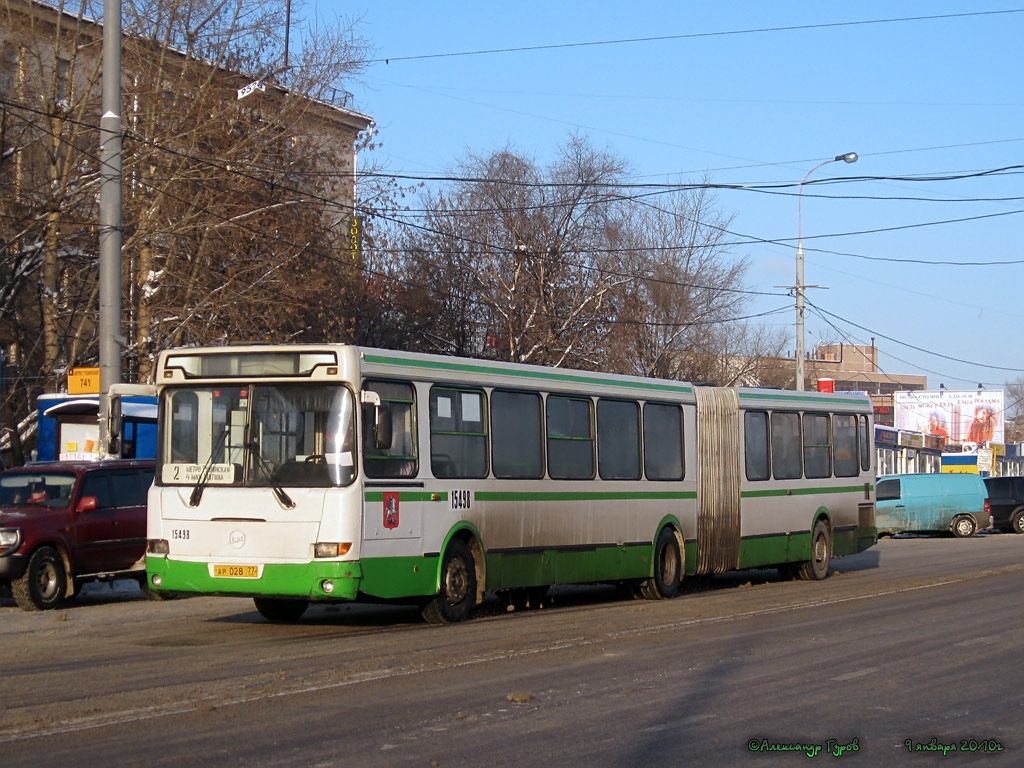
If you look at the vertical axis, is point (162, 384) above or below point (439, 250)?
below

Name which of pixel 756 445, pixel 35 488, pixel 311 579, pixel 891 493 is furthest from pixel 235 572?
pixel 891 493

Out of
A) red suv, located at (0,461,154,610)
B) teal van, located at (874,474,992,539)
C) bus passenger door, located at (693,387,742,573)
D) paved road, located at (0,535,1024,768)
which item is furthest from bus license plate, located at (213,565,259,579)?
teal van, located at (874,474,992,539)

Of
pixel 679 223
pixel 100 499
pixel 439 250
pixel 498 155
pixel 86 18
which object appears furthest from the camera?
pixel 679 223

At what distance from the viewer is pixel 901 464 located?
67.1m

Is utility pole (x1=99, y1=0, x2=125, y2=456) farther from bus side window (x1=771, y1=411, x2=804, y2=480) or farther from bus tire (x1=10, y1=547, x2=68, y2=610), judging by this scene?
bus side window (x1=771, y1=411, x2=804, y2=480)

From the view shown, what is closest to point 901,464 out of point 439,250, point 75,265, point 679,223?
point 679,223

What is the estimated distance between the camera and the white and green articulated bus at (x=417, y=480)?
40.2 ft

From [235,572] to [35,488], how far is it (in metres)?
5.29

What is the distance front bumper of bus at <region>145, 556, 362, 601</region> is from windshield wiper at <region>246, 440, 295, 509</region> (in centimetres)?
59

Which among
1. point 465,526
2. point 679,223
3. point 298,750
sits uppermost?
point 679,223

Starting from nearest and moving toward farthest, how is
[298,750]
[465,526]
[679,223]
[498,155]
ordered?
[298,750] < [465,526] < [498,155] < [679,223]

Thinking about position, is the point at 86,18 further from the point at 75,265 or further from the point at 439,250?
the point at 439,250

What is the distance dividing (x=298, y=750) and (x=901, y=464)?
63.8 meters

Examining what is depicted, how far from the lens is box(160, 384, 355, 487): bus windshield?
1227 centimetres
